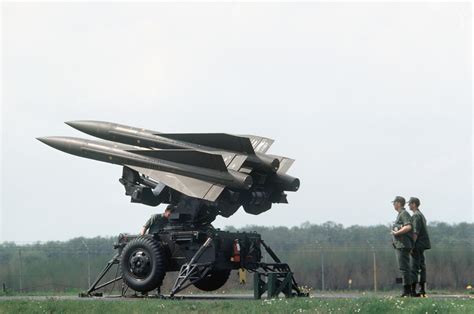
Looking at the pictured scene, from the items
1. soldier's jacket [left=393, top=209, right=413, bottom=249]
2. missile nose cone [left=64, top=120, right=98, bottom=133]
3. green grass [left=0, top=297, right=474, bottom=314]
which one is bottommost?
green grass [left=0, top=297, right=474, bottom=314]

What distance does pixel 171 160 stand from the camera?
17.7 metres

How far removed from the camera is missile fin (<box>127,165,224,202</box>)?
17094 mm

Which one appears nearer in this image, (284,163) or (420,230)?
(420,230)

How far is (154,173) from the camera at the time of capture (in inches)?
703

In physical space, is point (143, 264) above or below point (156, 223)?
below

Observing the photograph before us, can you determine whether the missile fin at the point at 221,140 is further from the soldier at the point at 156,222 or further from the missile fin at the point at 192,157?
the soldier at the point at 156,222

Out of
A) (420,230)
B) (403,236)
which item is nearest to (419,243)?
(420,230)

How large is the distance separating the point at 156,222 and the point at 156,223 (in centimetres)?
3

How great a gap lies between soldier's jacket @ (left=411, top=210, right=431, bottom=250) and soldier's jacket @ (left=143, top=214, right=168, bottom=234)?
559 centimetres

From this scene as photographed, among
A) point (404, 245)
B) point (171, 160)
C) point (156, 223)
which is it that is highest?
point (171, 160)

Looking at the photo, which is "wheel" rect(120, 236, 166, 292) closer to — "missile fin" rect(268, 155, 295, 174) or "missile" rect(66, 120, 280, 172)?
"missile" rect(66, 120, 280, 172)

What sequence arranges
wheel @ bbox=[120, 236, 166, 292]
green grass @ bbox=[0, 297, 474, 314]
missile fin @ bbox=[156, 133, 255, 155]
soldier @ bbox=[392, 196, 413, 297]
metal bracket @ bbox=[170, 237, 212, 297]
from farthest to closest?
missile fin @ bbox=[156, 133, 255, 155] → wheel @ bbox=[120, 236, 166, 292] → metal bracket @ bbox=[170, 237, 212, 297] → soldier @ bbox=[392, 196, 413, 297] → green grass @ bbox=[0, 297, 474, 314]

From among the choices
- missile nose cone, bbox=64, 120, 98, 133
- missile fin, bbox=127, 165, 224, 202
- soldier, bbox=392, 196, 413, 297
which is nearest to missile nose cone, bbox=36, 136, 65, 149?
missile nose cone, bbox=64, 120, 98, 133

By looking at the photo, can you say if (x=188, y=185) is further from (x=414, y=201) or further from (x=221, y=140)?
(x=414, y=201)
